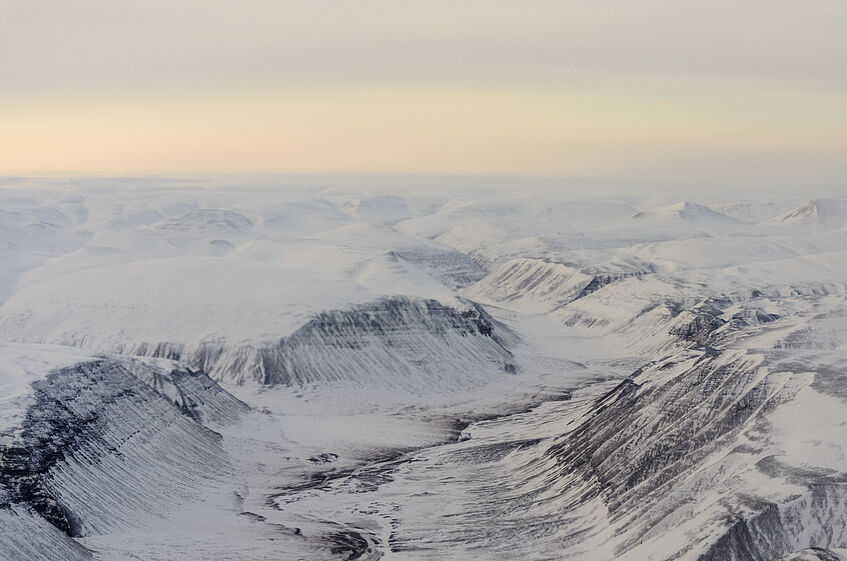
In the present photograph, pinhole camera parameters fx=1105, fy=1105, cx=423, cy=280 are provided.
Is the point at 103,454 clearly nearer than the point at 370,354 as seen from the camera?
Yes

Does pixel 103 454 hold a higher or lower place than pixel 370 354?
higher

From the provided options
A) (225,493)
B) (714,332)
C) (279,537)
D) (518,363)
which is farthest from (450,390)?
(279,537)

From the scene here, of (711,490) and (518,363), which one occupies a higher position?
(711,490)

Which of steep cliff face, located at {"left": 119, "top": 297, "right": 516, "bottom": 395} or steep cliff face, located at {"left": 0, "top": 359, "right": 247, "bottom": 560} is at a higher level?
steep cliff face, located at {"left": 0, "top": 359, "right": 247, "bottom": 560}

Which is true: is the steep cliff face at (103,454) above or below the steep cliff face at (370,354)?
above

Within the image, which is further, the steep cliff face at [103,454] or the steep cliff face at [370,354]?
the steep cliff face at [370,354]

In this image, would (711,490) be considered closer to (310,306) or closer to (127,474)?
(127,474)

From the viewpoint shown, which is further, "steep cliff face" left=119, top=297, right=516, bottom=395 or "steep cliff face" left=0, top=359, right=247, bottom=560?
"steep cliff face" left=119, top=297, right=516, bottom=395

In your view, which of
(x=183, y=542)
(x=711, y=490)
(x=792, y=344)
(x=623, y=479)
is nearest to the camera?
(x=711, y=490)
